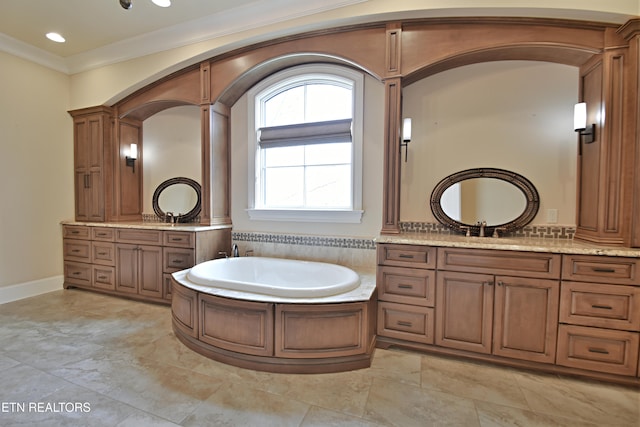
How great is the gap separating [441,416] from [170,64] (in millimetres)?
4189

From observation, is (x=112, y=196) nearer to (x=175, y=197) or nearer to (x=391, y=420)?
(x=175, y=197)

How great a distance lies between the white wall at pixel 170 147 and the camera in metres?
3.94

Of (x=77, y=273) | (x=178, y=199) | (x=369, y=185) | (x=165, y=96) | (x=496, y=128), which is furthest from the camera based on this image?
(x=178, y=199)

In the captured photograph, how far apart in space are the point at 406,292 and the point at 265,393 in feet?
4.20

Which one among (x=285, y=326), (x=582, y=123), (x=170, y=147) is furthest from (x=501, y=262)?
(x=170, y=147)

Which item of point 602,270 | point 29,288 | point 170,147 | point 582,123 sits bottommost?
point 29,288

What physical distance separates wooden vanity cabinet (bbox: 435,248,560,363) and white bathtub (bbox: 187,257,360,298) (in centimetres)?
75

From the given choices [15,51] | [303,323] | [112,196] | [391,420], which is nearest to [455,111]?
[303,323]

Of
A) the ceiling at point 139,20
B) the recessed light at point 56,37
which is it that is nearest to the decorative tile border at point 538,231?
the ceiling at point 139,20

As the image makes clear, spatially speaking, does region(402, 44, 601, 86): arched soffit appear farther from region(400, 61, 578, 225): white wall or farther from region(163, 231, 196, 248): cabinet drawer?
region(163, 231, 196, 248): cabinet drawer

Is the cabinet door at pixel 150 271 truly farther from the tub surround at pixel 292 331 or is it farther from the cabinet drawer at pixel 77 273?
the tub surround at pixel 292 331

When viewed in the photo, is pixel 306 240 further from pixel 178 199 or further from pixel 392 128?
pixel 178 199

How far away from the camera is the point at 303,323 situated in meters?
2.02

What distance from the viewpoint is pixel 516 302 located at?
6.90 ft
